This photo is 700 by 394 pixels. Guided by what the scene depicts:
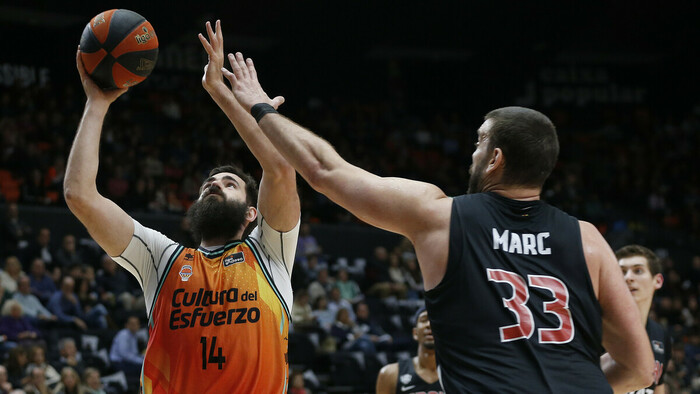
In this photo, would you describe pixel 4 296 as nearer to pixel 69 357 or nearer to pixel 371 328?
pixel 69 357

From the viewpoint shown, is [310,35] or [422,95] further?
[422,95]

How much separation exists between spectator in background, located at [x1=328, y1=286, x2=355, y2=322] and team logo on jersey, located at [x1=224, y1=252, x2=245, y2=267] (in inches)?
440

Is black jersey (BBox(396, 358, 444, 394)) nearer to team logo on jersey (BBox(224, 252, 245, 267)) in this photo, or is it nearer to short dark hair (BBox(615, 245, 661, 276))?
short dark hair (BBox(615, 245, 661, 276))

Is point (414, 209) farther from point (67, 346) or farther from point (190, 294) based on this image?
point (67, 346)

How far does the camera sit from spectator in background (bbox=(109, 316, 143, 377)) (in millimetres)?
12328

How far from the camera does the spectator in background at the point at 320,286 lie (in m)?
15.7

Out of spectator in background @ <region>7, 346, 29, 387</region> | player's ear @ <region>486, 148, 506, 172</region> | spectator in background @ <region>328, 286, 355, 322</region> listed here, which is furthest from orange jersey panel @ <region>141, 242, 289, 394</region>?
spectator in background @ <region>328, 286, 355, 322</region>

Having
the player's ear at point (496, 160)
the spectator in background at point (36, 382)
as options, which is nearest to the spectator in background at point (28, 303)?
the spectator in background at point (36, 382)

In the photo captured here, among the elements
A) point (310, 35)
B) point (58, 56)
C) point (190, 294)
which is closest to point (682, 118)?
point (310, 35)

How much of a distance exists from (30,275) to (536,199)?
11925mm

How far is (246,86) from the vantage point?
3.44 m

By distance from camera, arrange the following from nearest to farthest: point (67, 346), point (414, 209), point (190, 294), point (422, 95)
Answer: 1. point (414, 209)
2. point (190, 294)
3. point (67, 346)
4. point (422, 95)

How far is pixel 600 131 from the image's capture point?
2681cm

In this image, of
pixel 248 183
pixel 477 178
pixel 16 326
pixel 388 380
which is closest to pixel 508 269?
pixel 477 178
